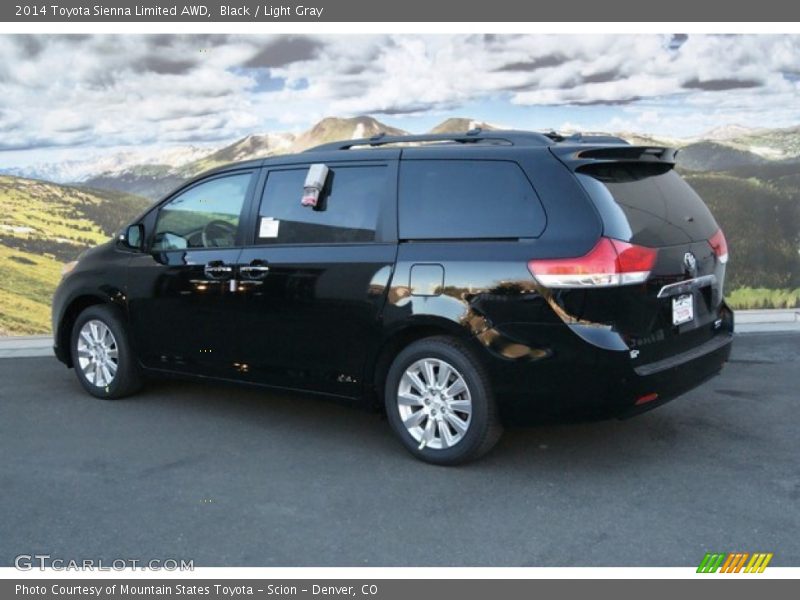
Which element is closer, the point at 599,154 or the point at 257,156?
the point at 599,154

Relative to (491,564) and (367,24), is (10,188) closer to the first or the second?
(367,24)

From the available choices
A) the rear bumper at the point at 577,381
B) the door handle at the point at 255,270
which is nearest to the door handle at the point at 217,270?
the door handle at the point at 255,270

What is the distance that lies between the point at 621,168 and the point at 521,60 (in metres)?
4.78

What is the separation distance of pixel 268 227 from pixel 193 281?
681 millimetres

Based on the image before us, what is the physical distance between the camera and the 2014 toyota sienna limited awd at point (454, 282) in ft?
13.9

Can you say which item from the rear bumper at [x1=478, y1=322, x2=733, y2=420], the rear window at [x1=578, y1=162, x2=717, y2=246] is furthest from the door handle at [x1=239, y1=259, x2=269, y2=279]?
the rear window at [x1=578, y1=162, x2=717, y2=246]

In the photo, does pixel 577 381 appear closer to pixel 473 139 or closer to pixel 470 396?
pixel 470 396

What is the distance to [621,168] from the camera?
4.53 m

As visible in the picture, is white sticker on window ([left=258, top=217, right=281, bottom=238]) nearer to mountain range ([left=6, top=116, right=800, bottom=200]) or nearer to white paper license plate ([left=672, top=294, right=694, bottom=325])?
white paper license plate ([left=672, top=294, right=694, bottom=325])

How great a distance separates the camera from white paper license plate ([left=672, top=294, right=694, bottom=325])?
446cm

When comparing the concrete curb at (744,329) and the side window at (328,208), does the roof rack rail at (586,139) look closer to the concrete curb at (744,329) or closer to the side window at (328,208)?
the side window at (328,208)

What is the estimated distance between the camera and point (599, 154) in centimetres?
443

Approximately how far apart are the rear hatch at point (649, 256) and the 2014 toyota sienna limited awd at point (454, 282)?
11 millimetres

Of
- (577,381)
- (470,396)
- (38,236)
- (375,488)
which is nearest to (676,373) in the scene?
(577,381)
